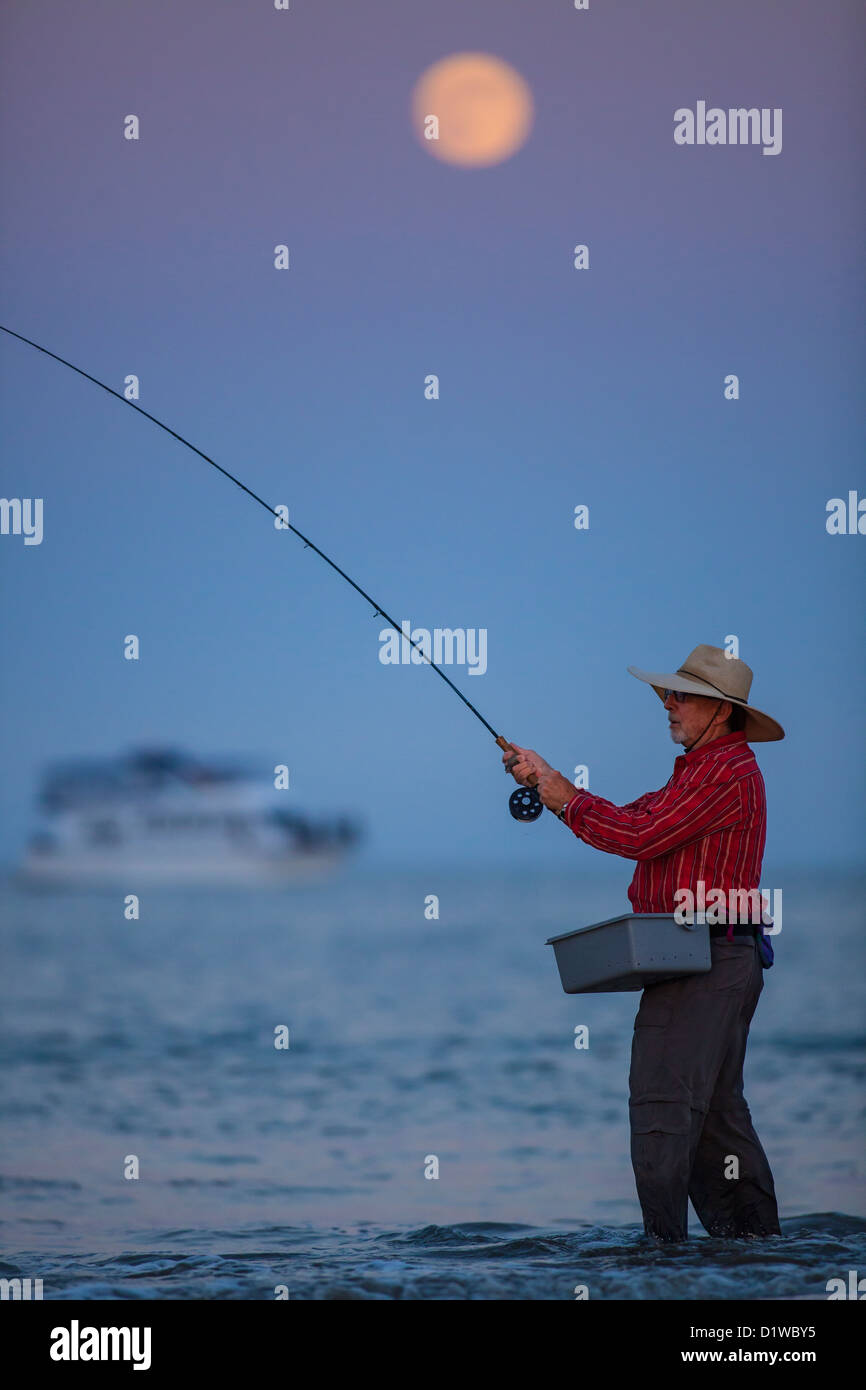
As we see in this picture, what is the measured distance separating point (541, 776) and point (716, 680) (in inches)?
18.6

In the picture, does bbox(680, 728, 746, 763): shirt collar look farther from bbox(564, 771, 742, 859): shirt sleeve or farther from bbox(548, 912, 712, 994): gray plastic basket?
bbox(548, 912, 712, 994): gray plastic basket

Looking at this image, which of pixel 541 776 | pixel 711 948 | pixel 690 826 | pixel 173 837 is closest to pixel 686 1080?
pixel 711 948

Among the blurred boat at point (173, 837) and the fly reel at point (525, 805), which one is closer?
the fly reel at point (525, 805)

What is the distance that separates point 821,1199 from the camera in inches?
199

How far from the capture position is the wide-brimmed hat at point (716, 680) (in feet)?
12.4

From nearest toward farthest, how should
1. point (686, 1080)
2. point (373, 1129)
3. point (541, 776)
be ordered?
point (686, 1080)
point (541, 776)
point (373, 1129)

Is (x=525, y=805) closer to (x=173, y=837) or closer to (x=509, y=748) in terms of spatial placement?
(x=509, y=748)

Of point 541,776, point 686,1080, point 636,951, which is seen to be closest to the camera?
point 636,951

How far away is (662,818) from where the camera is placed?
11.8 feet

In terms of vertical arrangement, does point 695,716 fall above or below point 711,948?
above

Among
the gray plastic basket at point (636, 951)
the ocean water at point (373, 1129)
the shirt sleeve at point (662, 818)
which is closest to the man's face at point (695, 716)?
the shirt sleeve at point (662, 818)

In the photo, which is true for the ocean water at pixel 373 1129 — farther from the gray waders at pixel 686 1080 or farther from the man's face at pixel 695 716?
the man's face at pixel 695 716

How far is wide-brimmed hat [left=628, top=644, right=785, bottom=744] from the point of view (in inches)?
148

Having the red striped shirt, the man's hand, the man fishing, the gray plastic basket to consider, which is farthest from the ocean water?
the man's hand
